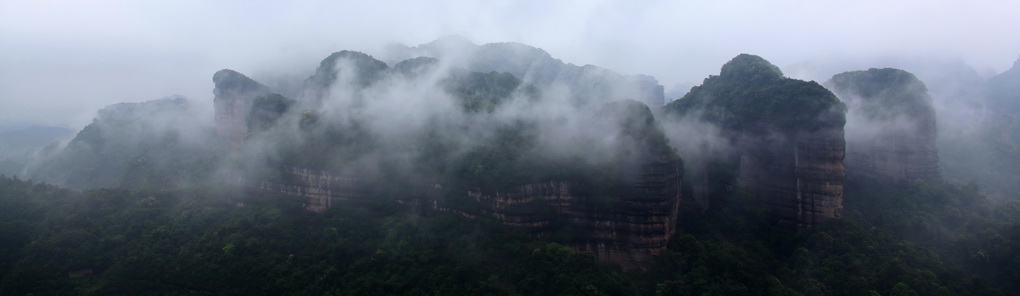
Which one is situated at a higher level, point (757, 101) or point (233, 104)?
point (233, 104)

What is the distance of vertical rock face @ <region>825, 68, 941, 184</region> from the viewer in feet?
156

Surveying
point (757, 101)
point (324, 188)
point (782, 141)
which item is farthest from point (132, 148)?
point (782, 141)

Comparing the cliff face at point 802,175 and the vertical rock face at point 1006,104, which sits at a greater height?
the vertical rock face at point 1006,104

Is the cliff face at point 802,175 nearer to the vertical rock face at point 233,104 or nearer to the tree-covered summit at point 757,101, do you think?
the tree-covered summit at point 757,101

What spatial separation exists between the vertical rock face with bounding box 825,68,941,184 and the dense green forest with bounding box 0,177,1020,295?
261 inches

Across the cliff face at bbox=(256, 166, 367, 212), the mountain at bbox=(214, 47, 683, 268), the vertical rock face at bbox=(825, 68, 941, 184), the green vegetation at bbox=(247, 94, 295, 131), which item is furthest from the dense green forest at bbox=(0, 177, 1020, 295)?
the green vegetation at bbox=(247, 94, 295, 131)

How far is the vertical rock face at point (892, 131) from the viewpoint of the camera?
156 ft

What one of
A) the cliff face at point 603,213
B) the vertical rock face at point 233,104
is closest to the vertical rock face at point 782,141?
the cliff face at point 603,213

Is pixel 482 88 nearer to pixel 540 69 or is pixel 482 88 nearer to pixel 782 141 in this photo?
pixel 782 141

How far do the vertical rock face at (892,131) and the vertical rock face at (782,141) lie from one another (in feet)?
33.7

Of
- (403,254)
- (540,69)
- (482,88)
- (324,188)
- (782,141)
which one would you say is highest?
(540,69)

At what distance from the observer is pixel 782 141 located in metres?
41.1

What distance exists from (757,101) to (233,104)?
2160 inches

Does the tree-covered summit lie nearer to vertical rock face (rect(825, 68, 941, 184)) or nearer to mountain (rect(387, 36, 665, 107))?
vertical rock face (rect(825, 68, 941, 184))
